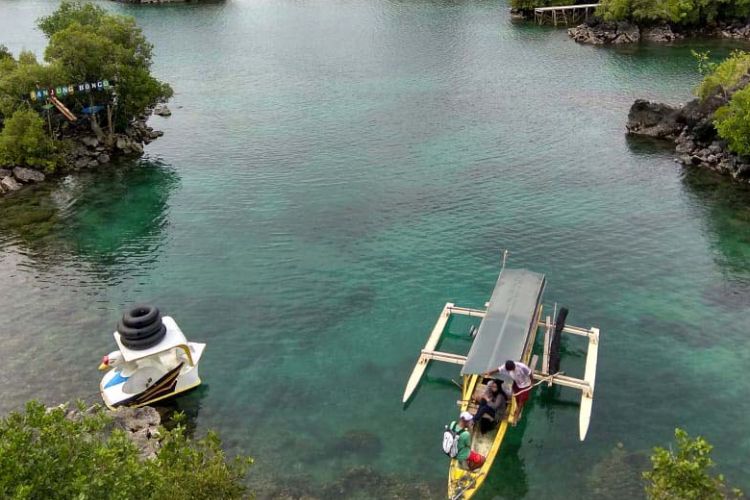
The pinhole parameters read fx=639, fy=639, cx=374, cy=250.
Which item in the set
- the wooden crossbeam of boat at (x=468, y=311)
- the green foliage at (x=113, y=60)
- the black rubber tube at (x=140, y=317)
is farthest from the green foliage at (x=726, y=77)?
the black rubber tube at (x=140, y=317)

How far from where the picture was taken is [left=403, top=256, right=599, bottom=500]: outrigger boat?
31125 mm

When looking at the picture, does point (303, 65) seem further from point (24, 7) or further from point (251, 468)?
point (24, 7)

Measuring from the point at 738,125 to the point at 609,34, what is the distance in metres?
65.4

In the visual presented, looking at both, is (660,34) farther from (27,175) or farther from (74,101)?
(27,175)

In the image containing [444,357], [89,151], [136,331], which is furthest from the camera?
[89,151]

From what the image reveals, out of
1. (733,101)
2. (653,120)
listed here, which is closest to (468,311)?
(733,101)

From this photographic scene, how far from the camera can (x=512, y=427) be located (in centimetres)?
3425

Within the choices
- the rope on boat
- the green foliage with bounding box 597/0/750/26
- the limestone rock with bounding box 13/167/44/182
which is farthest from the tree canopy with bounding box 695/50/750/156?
the limestone rock with bounding box 13/167/44/182

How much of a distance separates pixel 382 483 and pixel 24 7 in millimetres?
185424

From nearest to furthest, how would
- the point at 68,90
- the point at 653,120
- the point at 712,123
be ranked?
the point at 712,123, the point at 68,90, the point at 653,120

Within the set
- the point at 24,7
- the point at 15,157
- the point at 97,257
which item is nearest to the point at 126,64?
the point at 15,157

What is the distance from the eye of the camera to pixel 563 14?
452ft

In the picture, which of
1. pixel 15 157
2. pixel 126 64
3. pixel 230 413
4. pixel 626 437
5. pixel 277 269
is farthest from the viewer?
pixel 126 64

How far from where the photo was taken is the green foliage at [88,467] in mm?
18469
